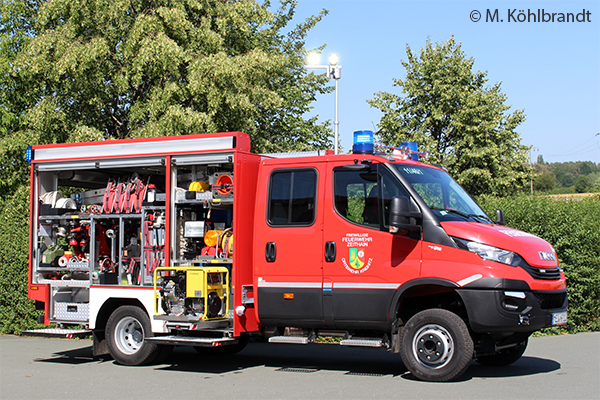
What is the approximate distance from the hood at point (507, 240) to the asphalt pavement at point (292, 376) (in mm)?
1470

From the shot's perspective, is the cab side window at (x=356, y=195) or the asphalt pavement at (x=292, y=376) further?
the cab side window at (x=356, y=195)

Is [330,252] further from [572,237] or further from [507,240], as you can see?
[572,237]

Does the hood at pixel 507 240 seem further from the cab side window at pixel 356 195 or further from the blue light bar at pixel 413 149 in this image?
the blue light bar at pixel 413 149

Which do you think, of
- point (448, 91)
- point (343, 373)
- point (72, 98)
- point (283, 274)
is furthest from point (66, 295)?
point (448, 91)

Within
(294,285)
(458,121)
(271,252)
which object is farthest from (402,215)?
(458,121)

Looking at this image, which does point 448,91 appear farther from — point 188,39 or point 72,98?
point 72,98

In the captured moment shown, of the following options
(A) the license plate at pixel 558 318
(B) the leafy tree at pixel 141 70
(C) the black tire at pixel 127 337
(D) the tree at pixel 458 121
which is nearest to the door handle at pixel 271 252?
(C) the black tire at pixel 127 337

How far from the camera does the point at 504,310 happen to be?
744 centimetres

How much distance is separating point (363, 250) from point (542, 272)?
6.95 feet

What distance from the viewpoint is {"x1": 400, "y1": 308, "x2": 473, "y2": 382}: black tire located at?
756 centimetres

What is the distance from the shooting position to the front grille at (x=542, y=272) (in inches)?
297

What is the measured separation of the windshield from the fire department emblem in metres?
1.04

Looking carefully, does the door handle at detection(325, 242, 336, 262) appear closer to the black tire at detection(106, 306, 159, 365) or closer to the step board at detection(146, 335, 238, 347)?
the step board at detection(146, 335, 238, 347)

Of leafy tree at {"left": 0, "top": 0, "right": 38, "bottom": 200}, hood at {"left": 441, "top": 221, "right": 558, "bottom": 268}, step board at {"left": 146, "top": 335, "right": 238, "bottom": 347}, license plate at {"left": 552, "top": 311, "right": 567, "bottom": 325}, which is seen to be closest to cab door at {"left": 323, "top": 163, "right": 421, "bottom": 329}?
hood at {"left": 441, "top": 221, "right": 558, "bottom": 268}
